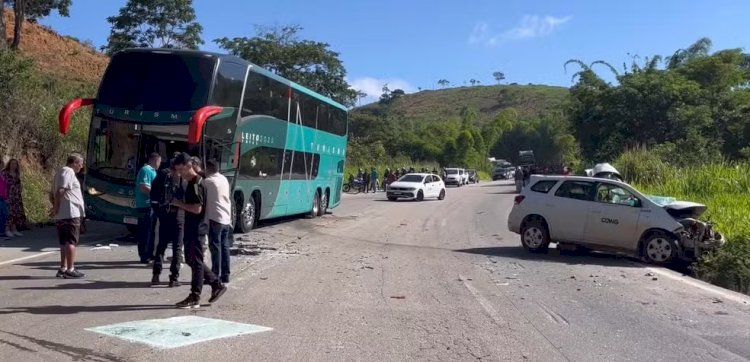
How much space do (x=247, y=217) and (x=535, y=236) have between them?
260 inches

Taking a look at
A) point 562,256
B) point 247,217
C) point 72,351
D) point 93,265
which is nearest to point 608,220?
point 562,256

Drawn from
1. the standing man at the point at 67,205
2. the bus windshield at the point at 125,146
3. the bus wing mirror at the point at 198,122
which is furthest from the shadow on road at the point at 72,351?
the bus windshield at the point at 125,146

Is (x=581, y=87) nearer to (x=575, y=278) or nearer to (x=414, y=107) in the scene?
(x=575, y=278)

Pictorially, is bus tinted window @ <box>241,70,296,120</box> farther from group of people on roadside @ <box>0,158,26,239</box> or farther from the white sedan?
the white sedan

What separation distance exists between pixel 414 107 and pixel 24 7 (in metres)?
121

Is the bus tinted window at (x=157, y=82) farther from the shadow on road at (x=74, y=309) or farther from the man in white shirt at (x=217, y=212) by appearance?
the shadow on road at (x=74, y=309)

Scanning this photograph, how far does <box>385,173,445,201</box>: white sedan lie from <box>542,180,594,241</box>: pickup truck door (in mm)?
22124

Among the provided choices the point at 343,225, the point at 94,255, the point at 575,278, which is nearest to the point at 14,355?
the point at 94,255

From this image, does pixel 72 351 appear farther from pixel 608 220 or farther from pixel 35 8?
pixel 35 8

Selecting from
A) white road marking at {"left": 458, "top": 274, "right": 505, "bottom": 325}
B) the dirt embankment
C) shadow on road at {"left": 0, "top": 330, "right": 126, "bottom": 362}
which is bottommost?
shadow on road at {"left": 0, "top": 330, "right": 126, "bottom": 362}

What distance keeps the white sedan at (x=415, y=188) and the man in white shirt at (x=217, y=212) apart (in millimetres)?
28231

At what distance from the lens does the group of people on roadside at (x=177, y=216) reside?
347 inches

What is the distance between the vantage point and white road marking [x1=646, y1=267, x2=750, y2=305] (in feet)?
36.4

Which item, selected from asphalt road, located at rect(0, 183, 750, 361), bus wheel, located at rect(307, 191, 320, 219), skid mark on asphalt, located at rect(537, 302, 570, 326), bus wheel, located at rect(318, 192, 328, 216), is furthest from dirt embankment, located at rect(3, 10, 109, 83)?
skid mark on asphalt, located at rect(537, 302, 570, 326)
